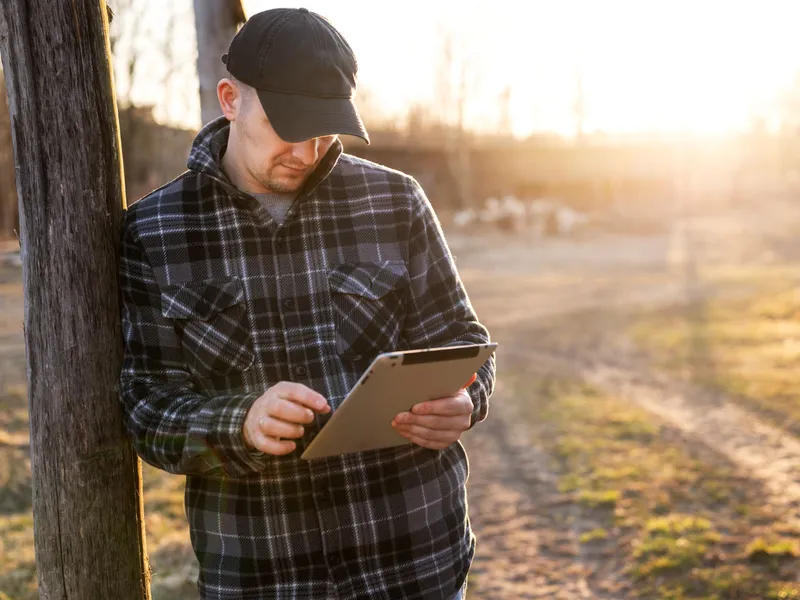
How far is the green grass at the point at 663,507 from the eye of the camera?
4.57 m

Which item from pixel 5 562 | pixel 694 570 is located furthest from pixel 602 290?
pixel 5 562

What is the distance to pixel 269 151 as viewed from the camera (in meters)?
2.02

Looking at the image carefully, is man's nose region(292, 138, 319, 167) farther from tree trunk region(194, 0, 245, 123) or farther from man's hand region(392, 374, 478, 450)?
tree trunk region(194, 0, 245, 123)

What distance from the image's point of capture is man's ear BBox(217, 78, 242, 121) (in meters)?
2.04

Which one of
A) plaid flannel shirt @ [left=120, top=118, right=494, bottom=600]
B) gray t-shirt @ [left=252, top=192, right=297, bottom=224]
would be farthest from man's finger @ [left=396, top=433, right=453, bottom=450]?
gray t-shirt @ [left=252, top=192, right=297, bottom=224]

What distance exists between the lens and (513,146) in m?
33.7

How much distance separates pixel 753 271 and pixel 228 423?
19.6 metres

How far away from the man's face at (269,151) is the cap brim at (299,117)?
0.12 feet

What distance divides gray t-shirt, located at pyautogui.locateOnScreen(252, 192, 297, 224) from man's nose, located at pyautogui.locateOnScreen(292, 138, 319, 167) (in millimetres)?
129

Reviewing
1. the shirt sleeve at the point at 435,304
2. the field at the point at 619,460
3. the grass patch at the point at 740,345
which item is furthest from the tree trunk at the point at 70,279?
the grass patch at the point at 740,345

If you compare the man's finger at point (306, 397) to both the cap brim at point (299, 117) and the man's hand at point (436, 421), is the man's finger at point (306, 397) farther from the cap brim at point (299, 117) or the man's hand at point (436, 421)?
the cap brim at point (299, 117)

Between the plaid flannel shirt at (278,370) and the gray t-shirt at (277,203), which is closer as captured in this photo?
the plaid flannel shirt at (278,370)

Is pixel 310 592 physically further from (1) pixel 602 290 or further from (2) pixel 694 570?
(1) pixel 602 290

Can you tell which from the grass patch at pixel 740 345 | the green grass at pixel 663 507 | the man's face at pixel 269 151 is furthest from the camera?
the grass patch at pixel 740 345
